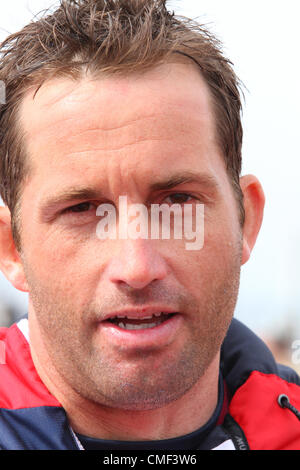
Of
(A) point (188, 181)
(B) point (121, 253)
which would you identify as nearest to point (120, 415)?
(B) point (121, 253)

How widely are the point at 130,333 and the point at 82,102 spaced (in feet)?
3.59

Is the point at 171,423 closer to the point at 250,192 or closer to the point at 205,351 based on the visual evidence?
the point at 205,351

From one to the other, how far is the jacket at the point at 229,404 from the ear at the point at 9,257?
34 cm

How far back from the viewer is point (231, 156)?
11.0 ft

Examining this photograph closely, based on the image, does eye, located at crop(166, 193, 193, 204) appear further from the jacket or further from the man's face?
the jacket

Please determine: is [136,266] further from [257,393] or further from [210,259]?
[257,393]

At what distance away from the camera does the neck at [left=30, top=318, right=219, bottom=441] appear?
304 centimetres

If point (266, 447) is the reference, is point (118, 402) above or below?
above

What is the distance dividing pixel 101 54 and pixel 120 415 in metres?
1.79

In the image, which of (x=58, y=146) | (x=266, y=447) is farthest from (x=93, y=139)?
(x=266, y=447)

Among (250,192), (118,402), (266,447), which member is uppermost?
(250,192)

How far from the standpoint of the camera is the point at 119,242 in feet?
8.91

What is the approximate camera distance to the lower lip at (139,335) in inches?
107

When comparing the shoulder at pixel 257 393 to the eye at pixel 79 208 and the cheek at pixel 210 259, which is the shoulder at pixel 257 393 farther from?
the eye at pixel 79 208
